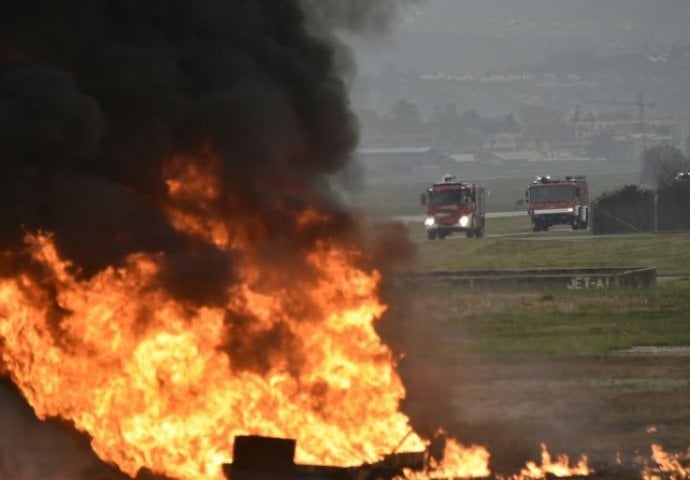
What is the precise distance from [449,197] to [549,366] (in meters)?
56.8

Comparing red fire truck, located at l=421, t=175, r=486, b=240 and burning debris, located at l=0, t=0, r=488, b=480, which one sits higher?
red fire truck, located at l=421, t=175, r=486, b=240

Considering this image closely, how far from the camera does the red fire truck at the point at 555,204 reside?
343ft

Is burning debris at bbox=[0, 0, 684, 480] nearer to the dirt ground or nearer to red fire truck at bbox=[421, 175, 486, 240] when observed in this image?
the dirt ground

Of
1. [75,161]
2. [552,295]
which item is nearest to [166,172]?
[75,161]

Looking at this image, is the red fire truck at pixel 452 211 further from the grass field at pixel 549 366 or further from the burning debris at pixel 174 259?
the burning debris at pixel 174 259

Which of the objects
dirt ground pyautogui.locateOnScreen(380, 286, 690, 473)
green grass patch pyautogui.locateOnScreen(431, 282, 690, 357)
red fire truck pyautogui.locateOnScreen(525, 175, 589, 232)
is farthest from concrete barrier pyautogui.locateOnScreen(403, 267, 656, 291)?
red fire truck pyautogui.locateOnScreen(525, 175, 589, 232)

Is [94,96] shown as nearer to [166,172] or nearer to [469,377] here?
[166,172]

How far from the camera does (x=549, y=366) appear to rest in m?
41.9

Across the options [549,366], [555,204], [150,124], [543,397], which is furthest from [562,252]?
[150,124]

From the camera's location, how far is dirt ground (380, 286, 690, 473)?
3080 centimetres

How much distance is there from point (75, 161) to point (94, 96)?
1277 mm

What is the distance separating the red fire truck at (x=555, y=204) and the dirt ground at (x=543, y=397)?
→ 5980cm

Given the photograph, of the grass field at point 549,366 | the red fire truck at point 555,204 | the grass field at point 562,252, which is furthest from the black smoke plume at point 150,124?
the red fire truck at point 555,204

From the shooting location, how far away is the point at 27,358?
88.1 ft
